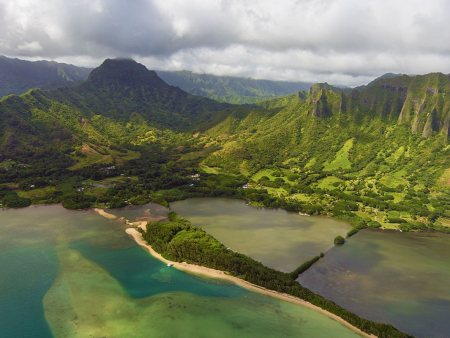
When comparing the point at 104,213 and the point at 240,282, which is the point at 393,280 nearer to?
the point at 240,282

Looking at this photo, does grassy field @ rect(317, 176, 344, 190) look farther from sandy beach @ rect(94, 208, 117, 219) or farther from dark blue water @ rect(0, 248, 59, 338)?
dark blue water @ rect(0, 248, 59, 338)

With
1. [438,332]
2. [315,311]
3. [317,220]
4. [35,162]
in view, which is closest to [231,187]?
[317,220]

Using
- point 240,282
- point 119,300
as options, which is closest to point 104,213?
point 119,300

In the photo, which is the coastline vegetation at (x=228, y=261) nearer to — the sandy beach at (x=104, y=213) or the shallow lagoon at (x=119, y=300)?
the shallow lagoon at (x=119, y=300)

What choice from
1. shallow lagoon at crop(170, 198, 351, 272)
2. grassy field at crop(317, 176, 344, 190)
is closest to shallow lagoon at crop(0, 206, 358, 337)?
shallow lagoon at crop(170, 198, 351, 272)

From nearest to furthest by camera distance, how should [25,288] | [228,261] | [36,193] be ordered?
[25,288] → [228,261] → [36,193]

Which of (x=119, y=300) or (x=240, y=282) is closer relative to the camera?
(x=119, y=300)
